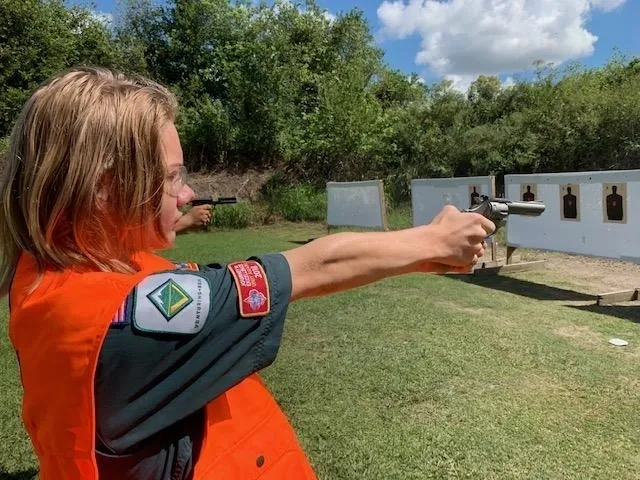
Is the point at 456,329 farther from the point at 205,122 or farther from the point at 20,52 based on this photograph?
the point at 20,52

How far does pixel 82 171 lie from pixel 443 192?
28.7 feet

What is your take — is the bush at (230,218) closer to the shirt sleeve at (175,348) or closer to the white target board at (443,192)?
the white target board at (443,192)

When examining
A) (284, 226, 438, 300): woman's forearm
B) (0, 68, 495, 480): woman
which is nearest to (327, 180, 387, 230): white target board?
(284, 226, 438, 300): woman's forearm

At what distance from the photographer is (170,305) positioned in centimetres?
77

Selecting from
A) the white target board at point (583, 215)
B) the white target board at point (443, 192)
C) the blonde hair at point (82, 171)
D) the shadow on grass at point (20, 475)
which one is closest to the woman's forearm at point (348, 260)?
the blonde hair at point (82, 171)

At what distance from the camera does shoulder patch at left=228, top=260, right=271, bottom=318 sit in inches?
32.1

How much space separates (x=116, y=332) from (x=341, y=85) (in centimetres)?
1732

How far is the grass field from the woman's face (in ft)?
6.63

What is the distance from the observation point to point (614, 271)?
7438 millimetres

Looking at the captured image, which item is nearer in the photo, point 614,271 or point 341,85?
point 614,271

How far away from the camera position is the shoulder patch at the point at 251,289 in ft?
2.68

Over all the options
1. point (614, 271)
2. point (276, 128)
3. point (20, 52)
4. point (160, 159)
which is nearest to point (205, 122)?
point (276, 128)

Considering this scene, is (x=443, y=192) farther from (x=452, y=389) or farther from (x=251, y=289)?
(x=251, y=289)

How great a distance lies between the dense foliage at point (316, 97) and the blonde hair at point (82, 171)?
12128 mm
